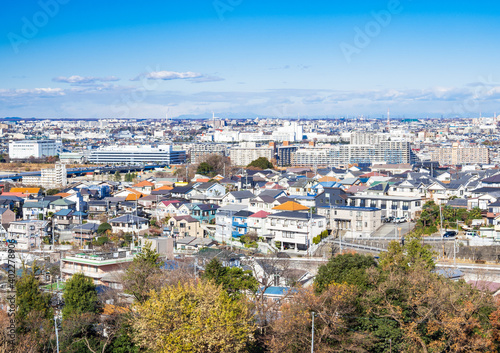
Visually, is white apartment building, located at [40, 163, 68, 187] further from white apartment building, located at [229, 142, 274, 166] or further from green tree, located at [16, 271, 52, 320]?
green tree, located at [16, 271, 52, 320]

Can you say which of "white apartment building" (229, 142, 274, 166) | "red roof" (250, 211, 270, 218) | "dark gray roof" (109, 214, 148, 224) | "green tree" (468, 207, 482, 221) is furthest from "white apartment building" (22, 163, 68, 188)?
"green tree" (468, 207, 482, 221)

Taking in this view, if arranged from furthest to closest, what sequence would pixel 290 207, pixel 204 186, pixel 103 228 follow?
pixel 204 186
pixel 103 228
pixel 290 207

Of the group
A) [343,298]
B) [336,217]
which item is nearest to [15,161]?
[336,217]

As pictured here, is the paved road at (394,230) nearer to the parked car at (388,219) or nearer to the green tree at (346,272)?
the parked car at (388,219)

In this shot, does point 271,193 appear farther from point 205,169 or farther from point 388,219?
point 205,169

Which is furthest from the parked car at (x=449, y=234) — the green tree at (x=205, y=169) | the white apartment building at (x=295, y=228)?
the green tree at (x=205, y=169)


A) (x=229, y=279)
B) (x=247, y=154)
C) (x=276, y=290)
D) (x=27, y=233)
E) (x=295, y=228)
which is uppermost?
(x=247, y=154)

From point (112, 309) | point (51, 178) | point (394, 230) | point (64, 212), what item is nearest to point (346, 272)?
point (112, 309)
